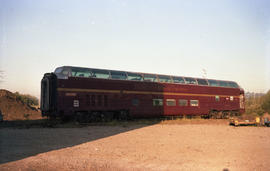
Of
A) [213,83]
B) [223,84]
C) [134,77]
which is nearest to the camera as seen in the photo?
[134,77]

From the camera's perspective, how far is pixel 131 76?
21.5 m

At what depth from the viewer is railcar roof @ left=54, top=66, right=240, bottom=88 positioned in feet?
60.4

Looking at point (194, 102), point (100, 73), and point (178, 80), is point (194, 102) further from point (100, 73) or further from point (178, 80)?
point (100, 73)

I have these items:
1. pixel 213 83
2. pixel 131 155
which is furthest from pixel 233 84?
pixel 131 155

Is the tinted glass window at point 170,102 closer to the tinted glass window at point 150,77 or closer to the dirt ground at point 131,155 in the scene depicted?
the tinted glass window at point 150,77

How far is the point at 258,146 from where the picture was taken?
996cm

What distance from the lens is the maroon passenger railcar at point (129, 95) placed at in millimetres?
18125

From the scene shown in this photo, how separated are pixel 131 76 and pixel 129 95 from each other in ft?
5.67

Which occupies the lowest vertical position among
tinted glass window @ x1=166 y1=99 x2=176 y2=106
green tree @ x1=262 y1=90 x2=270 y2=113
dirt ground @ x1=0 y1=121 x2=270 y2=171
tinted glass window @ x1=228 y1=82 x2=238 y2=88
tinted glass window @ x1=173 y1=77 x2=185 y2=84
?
dirt ground @ x1=0 y1=121 x2=270 y2=171

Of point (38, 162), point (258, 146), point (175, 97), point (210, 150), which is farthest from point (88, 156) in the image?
point (175, 97)

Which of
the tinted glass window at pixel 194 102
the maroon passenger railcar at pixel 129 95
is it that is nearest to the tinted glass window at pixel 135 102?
the maroon passenger railcar at pixel 129 95

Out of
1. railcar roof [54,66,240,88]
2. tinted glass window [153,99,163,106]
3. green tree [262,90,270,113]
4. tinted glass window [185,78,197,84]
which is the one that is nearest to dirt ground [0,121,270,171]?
railcar roof [54,66,240,88]

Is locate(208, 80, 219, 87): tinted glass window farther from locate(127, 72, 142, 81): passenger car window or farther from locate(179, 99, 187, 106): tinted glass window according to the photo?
locate(127, 72, 142, 81): passenger car window

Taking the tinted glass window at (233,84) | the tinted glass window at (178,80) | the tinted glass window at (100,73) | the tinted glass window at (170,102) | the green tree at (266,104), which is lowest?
the green tree at (266,104)
